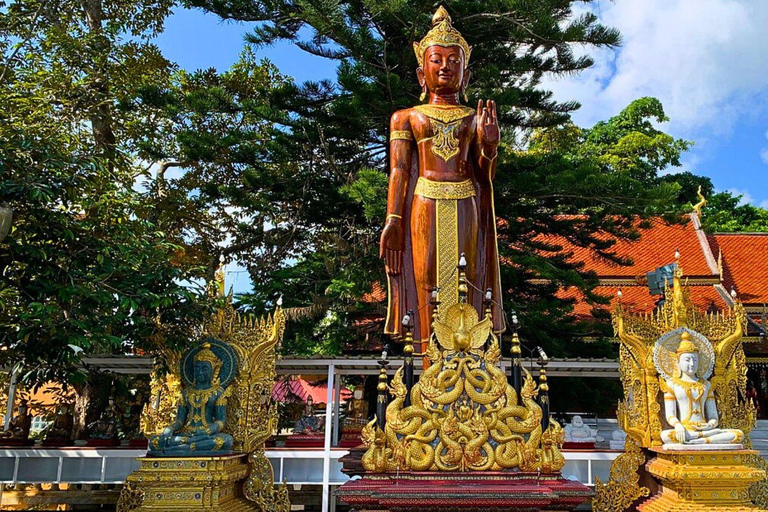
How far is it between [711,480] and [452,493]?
3.05m

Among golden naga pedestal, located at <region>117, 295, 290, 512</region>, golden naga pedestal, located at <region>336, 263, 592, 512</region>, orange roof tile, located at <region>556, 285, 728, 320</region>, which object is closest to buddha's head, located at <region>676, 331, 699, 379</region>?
golden naga pedestal, located at <region>336, 263, 592, 512</region>

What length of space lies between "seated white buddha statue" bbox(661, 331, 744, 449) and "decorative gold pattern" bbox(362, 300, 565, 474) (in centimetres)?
232

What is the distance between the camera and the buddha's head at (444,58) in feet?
19.5

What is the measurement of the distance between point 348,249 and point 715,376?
5.83 meters

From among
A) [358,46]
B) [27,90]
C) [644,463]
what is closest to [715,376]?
[644,463]

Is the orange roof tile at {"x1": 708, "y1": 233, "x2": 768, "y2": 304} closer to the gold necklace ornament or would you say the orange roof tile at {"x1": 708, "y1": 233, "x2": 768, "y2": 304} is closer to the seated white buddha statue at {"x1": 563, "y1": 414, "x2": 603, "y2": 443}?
the seated white buddha statue at {"x1": 563, "y1": 414, "x2": 603, "y2": 443}

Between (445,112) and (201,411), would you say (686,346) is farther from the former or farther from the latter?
(201,411)

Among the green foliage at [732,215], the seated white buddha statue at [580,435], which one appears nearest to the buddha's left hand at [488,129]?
the seated white buddha statue at [580,435]

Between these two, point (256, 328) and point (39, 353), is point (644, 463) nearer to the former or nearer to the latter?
point (256, 328)

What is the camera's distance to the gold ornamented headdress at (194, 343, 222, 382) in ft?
18.6

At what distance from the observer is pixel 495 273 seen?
6035 millimetres

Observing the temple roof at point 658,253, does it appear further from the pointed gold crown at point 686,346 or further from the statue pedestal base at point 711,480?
the statue pedestal base at point 711,480

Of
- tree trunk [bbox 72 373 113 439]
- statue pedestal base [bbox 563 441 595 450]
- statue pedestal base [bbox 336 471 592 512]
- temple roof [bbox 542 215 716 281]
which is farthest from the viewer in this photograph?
temple roof [bbox 542 215 716 281]

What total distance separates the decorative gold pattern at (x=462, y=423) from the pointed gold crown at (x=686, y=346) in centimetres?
260
